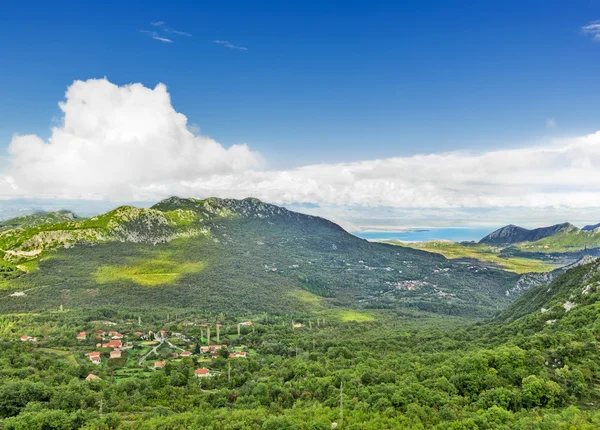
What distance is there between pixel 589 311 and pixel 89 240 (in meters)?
204

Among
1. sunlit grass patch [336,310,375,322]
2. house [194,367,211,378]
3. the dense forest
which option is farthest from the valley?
sunlit grass patch [336,310,375,322]

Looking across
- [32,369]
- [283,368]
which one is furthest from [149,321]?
[283,368]

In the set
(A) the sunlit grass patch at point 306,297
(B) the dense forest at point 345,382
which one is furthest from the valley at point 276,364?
(A) the sunlit grass patch at point 306,297

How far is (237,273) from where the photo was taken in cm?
19388

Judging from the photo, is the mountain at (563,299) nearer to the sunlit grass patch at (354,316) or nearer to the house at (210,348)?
the sunlit grass patch at (354,316)

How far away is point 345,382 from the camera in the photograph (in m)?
51.6

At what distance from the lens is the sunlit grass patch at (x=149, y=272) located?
16182 cm

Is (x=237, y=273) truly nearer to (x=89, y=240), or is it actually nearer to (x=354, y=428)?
(x=89, y=240)

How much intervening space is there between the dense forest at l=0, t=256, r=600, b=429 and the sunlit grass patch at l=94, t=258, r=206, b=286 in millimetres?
73680

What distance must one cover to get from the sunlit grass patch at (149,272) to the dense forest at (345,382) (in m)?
73.7

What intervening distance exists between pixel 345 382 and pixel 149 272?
5739 inches

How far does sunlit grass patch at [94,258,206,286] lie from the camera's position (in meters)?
162

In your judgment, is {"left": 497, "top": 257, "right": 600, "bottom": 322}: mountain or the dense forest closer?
the dense forest

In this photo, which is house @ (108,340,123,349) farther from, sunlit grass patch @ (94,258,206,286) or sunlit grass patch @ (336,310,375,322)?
sunlit grass patch @ (94,258,206,286)
